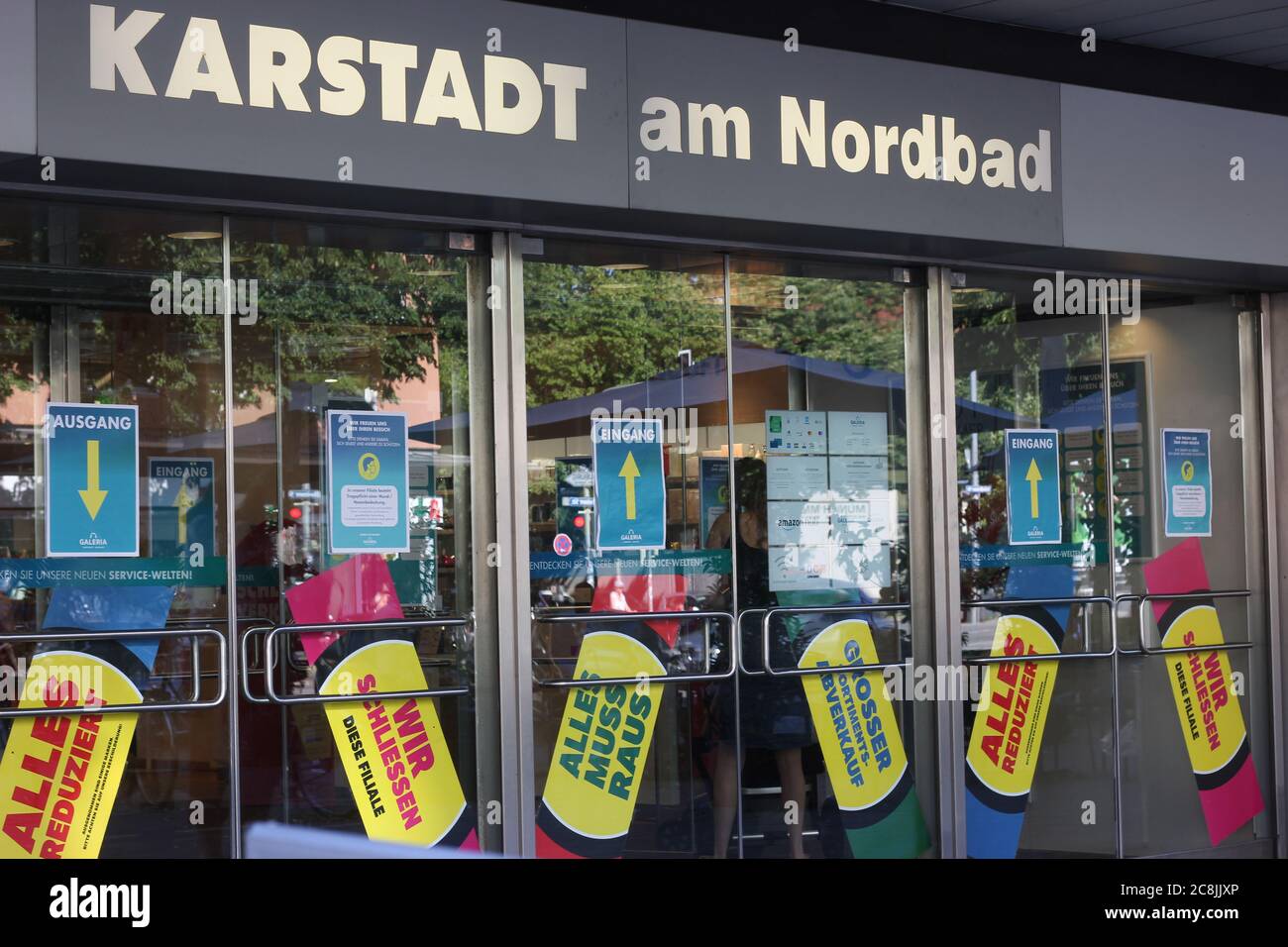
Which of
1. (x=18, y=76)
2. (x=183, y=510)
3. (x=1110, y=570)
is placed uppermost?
(x=18, y=76)

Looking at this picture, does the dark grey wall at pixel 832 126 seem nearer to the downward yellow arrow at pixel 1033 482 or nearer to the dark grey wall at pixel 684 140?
the dark grey wall at pixel 684 140

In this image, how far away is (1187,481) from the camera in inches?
291

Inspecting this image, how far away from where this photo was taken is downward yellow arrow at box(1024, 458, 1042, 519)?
6.88m

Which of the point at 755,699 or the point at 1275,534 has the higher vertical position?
the point at 1275,534

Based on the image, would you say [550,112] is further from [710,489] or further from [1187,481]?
[1187,481]

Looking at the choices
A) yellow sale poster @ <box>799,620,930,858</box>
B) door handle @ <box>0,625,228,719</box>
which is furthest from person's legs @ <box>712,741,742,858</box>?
door handle @ <box>0,625,228,719</box>

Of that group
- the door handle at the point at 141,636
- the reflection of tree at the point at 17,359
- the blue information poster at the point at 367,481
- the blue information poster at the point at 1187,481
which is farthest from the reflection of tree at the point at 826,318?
the reflection of tree at the point at 17,359

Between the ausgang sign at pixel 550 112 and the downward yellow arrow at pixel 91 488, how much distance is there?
1.15 metres

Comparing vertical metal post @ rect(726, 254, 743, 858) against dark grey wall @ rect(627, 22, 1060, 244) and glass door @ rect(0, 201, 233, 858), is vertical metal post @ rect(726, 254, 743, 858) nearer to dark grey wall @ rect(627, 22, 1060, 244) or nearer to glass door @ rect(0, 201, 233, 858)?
dark grey wall @ rect(627, 22, 1060, 244)

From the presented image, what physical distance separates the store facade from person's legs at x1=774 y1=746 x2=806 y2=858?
0.07 ft

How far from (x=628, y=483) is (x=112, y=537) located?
2089 millimetres

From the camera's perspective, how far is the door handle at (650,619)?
568cm
